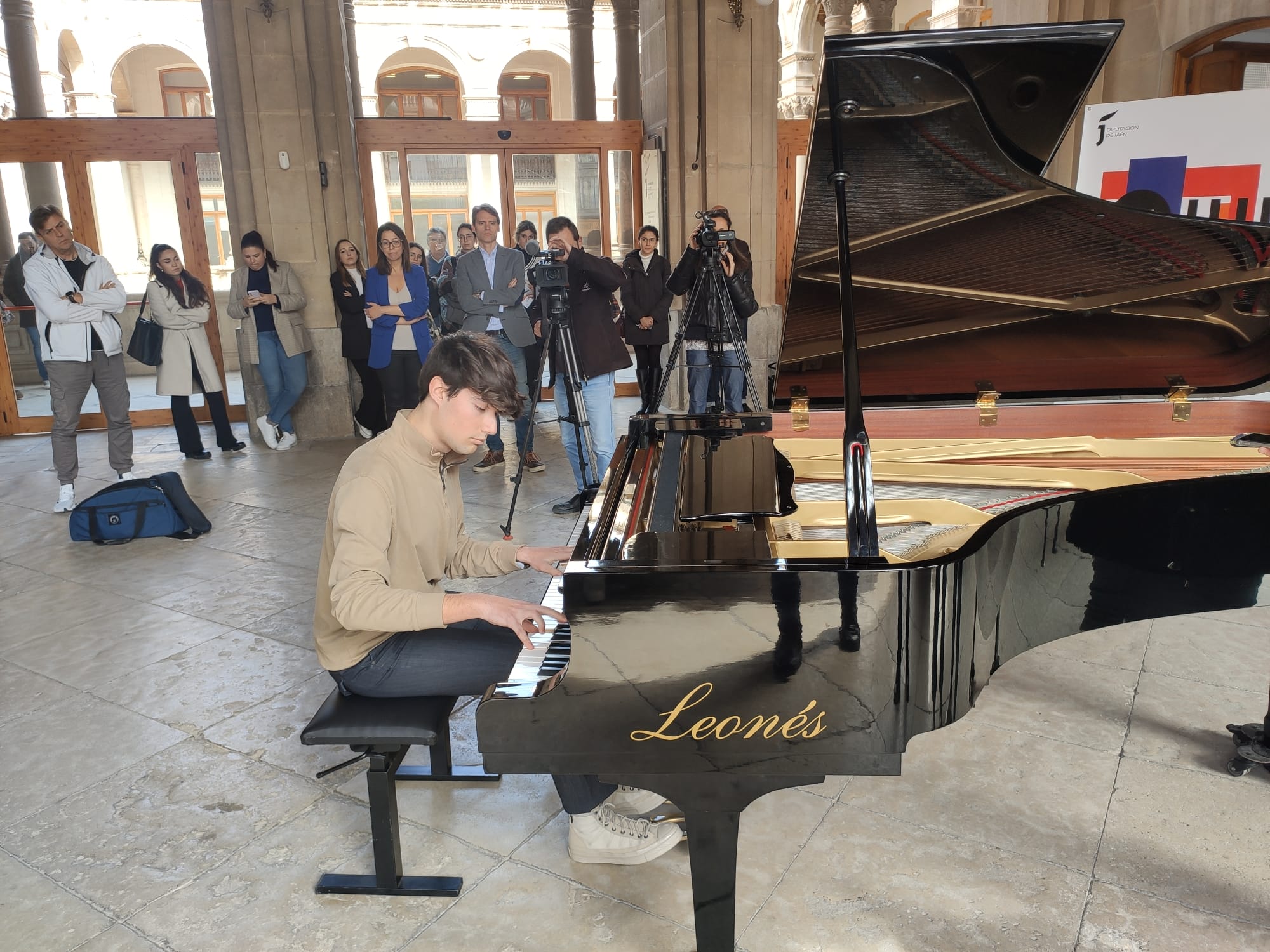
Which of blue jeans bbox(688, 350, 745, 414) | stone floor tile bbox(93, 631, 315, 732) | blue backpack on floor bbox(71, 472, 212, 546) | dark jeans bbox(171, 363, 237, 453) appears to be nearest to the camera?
stone floor tile bbox(93, 631, 315, 732)

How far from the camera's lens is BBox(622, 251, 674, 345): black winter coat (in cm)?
665

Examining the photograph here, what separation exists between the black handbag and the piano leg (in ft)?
20.8

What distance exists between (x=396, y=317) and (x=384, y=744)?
4.73m

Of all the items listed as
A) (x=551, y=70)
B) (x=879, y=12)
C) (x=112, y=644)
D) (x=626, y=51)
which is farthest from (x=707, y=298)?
(x=551, y=70)

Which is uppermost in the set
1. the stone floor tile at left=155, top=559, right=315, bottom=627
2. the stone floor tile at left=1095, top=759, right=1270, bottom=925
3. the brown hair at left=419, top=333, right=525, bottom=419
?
the brown hair at left=419, top=333, right=525, bottom=419

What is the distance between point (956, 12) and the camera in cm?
1026

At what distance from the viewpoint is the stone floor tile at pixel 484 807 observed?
2408 mm

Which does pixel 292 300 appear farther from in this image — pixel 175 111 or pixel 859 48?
pixel 175 111

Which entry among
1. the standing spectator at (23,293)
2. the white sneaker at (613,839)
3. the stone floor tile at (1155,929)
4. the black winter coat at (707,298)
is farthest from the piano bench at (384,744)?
the standing spectator at (23,293)

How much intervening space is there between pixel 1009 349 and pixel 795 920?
7.04 ft

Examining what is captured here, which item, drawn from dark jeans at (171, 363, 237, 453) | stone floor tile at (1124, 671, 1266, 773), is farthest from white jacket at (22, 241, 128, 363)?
stone floor tile at (1124, 671, 1266, 773)

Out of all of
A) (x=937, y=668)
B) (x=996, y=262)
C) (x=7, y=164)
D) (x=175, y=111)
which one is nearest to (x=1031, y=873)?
(x=937, y=668)

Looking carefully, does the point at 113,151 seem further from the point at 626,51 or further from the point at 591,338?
the point at 626,51

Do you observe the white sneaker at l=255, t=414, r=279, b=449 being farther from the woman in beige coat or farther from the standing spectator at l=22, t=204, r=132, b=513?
the standing spectator at l=22, t=204, r=132, b=513
